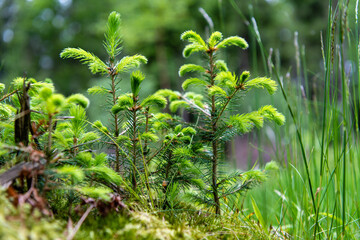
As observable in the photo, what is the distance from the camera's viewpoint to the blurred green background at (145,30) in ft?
25.2

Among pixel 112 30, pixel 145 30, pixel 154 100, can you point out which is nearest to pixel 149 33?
pixel 145 30

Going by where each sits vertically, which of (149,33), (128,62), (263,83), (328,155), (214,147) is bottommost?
(328,155)

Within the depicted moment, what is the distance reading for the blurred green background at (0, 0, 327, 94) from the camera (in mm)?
7670

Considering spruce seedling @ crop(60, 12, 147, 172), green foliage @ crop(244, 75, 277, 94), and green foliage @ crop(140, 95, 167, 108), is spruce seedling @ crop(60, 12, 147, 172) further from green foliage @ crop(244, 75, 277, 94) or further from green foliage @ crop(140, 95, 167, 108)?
green foliage @ crop(244, 75, 277, 94)

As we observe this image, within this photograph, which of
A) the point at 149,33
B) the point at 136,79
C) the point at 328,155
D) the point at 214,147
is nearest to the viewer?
the point at 136,79

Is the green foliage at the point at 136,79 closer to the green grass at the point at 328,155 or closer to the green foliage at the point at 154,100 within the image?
the green foliage at the point at 154,100

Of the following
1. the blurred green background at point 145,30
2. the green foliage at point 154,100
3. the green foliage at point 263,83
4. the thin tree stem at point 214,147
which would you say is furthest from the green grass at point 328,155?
the blurred green background at point 145,30

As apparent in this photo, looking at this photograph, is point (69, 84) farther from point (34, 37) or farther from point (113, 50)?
point (113, 50)

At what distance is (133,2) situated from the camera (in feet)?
26.9

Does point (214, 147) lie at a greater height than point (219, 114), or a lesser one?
lesser

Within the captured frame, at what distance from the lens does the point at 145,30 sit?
25.1 ft

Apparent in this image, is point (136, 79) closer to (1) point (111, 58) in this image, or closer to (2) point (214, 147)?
(1) point (111, 58)

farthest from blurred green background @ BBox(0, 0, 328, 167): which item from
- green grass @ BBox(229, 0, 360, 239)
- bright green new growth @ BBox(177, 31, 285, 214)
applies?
bright green new growth @ BBox(177, 31, 285, 214)

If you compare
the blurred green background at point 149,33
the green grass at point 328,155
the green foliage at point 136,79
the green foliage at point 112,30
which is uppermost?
the blurred green background at point 149,33
